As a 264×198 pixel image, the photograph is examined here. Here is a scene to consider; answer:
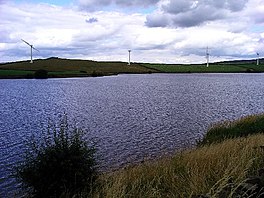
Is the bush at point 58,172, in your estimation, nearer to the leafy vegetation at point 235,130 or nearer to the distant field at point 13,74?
the leafy vegetation at point 235,130

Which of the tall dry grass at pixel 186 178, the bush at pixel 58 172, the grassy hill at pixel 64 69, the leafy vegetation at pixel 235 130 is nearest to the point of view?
the tall dry grass at pixel 186 178

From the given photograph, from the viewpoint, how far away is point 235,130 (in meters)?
22.5

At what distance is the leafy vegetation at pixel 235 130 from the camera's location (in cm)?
2148

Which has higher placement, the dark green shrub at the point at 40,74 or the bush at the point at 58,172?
the dark green shrub at the point at 40,74

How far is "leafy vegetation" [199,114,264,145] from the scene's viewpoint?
21.5 metres

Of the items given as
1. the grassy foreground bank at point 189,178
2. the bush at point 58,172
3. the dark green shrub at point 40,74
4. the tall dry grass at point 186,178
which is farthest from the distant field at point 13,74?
the bush at point 58,172

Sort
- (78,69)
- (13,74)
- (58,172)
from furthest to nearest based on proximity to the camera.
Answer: (78,69)
(13,74)
(58,172)

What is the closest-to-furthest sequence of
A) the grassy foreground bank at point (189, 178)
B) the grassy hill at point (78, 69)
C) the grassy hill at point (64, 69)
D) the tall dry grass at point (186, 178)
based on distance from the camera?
the grassy foreground bank at point (189, 178) → the tall dry grass at point (186, 178) → the grassy hill at point (64, 69) → the grassy hill at point (78, 69)

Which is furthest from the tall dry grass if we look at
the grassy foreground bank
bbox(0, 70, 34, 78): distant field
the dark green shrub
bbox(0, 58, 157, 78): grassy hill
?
bbox(0, 58, 157, 78): grassy hill

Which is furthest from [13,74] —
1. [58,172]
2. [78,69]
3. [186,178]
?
[186,178]

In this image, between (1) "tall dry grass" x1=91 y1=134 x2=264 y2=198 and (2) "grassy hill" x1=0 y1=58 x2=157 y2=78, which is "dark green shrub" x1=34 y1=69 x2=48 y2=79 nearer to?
(2) "grassy hill" x1=0 y1=58 x2=157 y2=78

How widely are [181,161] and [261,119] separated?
1409 centimetres

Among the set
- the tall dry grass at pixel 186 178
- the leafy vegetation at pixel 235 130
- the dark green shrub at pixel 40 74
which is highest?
the dark green shrub at pixel 40 74

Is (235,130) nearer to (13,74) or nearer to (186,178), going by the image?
(186,178)
